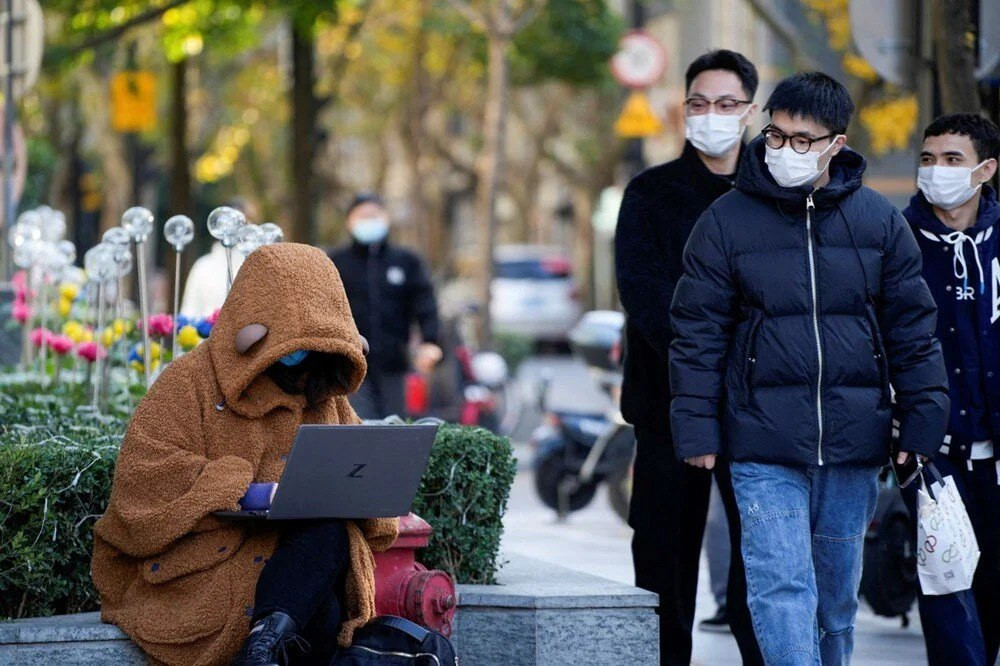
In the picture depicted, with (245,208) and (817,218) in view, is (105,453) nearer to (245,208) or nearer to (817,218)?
(817,218)

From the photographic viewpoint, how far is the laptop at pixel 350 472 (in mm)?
5332

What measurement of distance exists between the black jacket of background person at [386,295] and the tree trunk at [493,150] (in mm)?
10337

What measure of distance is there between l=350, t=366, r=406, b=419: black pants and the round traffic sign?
40.4 feet

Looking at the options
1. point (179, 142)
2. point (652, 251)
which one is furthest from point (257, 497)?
point (179, 142)

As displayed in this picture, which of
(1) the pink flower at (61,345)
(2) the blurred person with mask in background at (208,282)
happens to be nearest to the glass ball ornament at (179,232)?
(1) the pink flower at (61,345)

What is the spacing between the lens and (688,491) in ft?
21.4

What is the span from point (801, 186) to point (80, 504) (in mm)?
2322

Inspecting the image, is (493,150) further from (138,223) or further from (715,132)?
(715,132)

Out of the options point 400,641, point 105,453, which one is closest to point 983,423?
point 400,641

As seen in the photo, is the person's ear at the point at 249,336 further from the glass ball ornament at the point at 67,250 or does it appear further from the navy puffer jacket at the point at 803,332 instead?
the glass ball ornament at the point at 67,250

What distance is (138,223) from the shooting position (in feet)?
25.5

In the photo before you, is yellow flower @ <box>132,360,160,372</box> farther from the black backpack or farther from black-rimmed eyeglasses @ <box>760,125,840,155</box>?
black-rimmed eyeglasses @ <box>760,125,840,155</box>

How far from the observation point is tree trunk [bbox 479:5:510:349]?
2141 cm

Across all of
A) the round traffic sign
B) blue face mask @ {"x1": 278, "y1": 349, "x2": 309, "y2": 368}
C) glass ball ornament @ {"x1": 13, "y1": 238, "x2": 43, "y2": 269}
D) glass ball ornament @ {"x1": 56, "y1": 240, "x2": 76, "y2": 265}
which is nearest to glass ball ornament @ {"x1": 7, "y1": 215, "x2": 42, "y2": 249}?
glass ball ornament @ {"x1": 13, "y1": 238, "x2": 43, "y2": 269}
